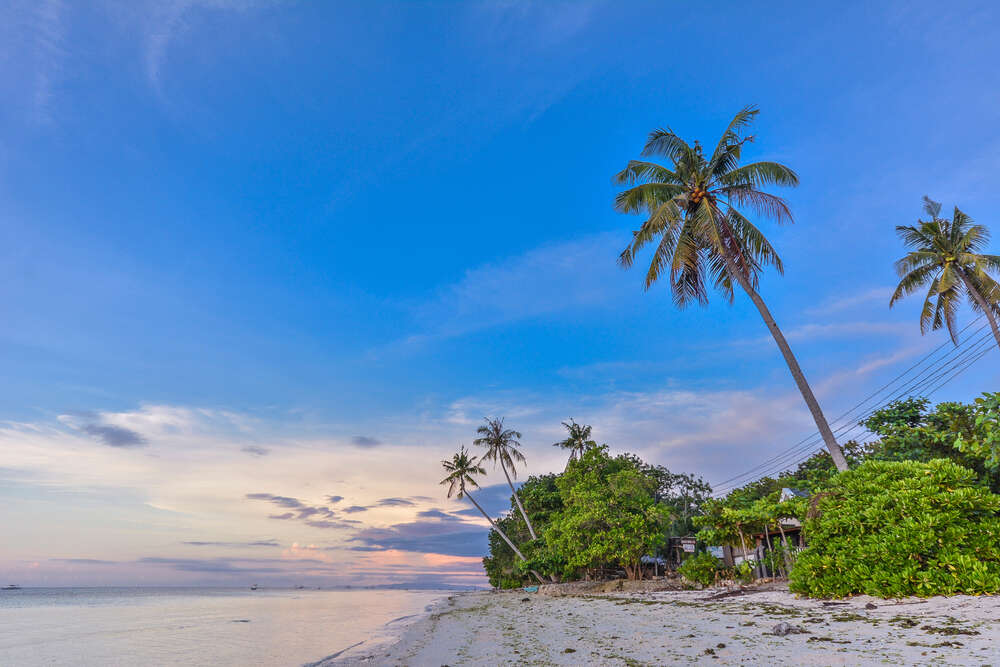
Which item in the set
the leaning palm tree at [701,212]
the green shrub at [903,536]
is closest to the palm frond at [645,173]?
the leaning palm tree at [701,212]

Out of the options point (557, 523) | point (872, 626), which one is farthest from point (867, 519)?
point (557, 523)

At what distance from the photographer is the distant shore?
6594 mm

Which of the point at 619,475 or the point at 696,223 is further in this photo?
the point at 619,475

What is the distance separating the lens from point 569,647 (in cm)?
980

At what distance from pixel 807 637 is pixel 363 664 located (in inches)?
366

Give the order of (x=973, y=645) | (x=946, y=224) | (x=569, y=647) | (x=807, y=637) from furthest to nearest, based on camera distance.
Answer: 1. (x=946, y=224)
2. (x=569, y=647)
3. (x=807, y=637)
4. (x=973, y=645)

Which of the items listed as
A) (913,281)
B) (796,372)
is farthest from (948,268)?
(796,372)

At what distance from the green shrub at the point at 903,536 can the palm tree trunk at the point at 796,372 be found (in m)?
3.83

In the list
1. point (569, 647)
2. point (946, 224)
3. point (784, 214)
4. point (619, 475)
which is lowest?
point (569, 647)

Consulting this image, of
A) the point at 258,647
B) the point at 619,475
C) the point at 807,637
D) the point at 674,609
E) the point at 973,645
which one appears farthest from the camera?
the point at 619,475

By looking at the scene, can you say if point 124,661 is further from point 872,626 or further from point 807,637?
point 872,626

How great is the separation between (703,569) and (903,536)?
13.3m

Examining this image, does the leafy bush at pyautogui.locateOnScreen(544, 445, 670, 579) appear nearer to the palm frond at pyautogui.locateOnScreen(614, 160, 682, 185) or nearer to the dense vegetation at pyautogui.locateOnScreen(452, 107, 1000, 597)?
the dense vegetation at pyautogui.locateOnScreen(452, 107, 1000, 597)

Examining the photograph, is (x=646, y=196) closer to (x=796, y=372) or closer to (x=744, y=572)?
(x=796, y=372)
